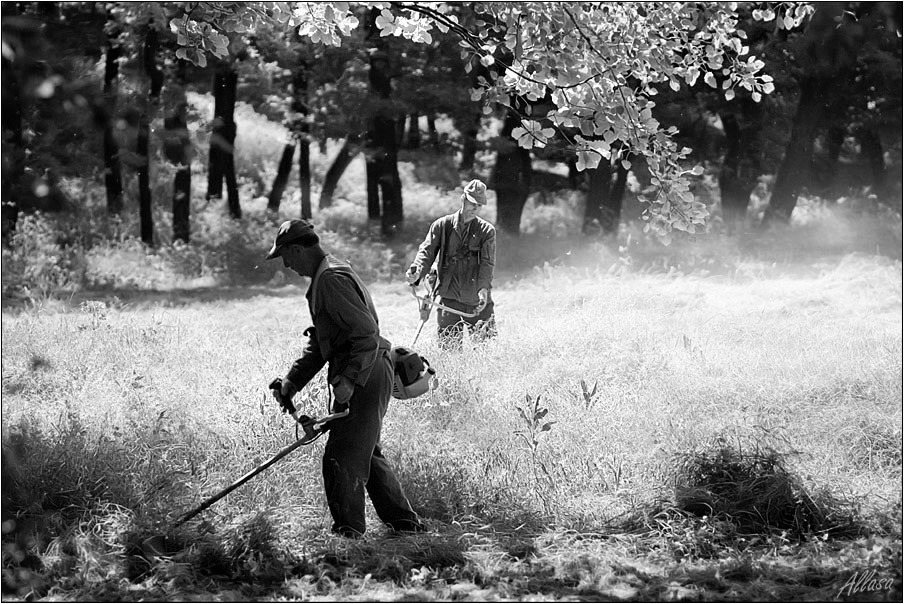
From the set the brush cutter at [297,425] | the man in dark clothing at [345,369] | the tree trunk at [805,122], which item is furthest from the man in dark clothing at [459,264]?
the tree trunk at [805,122]

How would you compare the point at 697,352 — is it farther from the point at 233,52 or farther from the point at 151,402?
the point at 233,52

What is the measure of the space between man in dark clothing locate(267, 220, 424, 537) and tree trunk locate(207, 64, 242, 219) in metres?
15.8

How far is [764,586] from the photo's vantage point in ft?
16.1

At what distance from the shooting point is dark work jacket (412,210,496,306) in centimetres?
928

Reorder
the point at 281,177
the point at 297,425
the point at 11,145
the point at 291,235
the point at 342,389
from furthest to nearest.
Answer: the point at 281,177, the point at 11,145, the point at 297,425, the point at 291,235, the point at 342,389

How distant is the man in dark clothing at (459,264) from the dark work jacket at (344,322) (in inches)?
149

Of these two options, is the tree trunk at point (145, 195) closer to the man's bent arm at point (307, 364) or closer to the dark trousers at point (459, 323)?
the dark trousers at point (459, 323)

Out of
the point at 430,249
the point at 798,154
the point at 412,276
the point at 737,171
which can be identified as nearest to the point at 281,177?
the point at 737,171

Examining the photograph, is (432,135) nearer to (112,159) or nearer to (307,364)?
(112,159)

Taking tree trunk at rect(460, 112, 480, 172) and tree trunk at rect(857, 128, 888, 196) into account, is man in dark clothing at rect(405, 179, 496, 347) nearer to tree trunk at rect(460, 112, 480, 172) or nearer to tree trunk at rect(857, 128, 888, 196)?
tree trunk at rect(460, 112, 480, 172)

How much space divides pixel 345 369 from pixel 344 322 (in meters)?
0.24

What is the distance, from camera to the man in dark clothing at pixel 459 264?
9273 mm

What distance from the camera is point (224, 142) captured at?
2091 centimetres

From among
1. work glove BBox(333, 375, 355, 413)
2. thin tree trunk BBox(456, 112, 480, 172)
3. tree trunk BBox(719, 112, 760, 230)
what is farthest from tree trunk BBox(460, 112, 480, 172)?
work glove BBox(333, 375, 355, 413)
